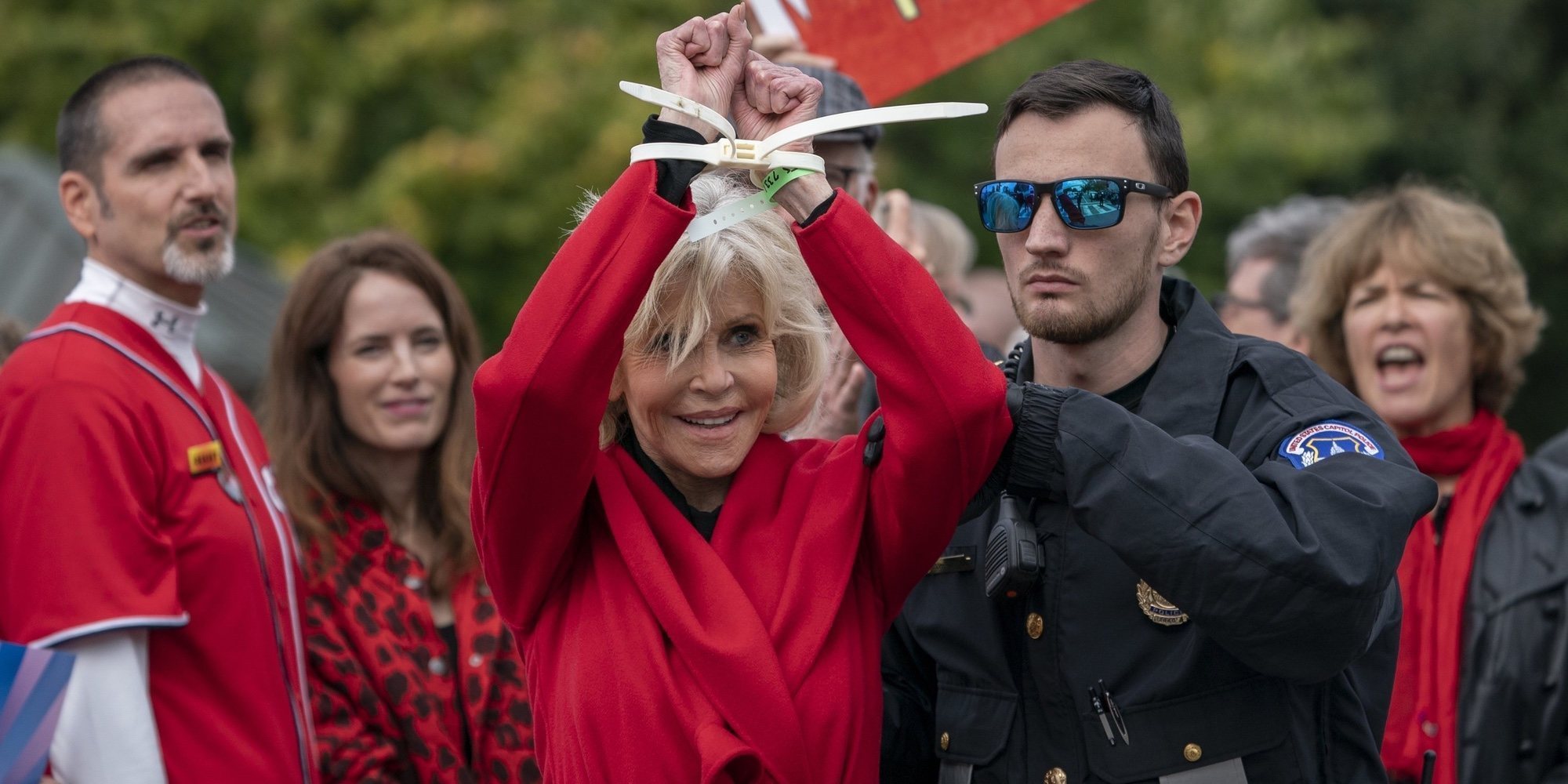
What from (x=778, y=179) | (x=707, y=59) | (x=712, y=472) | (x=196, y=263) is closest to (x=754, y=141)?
(x=778, y=179)

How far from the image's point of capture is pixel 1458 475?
4516 mm

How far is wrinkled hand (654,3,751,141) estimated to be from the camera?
8.98 ft

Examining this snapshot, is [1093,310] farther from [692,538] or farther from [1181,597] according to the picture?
[692,538]

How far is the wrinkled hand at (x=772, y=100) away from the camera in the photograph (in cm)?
278

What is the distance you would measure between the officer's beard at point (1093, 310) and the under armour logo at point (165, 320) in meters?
2.27

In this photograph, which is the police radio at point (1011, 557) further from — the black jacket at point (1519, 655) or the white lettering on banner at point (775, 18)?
the white lettering on banner at point (775, 18)

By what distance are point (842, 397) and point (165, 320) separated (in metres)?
1.69

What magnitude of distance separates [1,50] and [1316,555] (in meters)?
13.3

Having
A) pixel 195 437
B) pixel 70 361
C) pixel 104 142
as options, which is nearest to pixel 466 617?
pixel 195 437

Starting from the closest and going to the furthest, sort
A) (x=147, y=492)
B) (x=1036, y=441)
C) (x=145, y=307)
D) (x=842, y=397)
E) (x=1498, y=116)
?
1. (x=1036, y=441)
2. (x=147, y=492)
3. (x=145, y=307)
4. (x=842, y=397)
5. (x=1498, y=116)

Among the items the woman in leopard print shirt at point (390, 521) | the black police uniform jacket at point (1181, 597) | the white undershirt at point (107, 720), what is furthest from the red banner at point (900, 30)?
the white undershirt at point (107, 720)

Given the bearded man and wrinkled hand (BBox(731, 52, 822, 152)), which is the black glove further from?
the bearded man

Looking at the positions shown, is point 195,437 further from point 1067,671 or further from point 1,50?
point 1,50

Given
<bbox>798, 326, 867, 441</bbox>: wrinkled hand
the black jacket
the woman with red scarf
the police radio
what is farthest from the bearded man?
the black jacket
